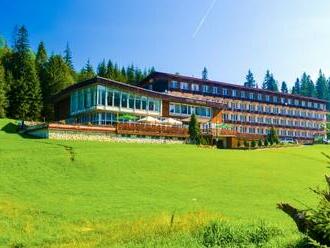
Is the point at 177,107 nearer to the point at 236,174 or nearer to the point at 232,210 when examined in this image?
the point at 236,174

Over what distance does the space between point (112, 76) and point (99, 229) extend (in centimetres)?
11017

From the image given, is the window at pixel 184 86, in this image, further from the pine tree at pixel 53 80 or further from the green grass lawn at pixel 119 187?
the green grass lawn at pixel 119 187

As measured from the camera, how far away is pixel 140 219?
2217 centimetres

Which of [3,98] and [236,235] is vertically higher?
[3,98]

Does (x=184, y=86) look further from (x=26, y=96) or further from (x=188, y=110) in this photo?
(x=26, y=96)

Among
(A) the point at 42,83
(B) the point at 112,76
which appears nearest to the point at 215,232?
(A) the point at 42,83

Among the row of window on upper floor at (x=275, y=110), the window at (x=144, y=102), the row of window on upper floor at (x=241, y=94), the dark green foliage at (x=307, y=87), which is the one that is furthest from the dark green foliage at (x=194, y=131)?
the dark green foliage at (x=307, y=87)

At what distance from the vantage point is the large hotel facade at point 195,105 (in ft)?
244

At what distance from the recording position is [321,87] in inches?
6865

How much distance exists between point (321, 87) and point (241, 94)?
231 ft

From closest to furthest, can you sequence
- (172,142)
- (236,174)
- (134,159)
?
(236,174), (134,159), (172,142)

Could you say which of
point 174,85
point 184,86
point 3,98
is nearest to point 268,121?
point 184,86

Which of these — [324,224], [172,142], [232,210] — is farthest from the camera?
[172,142]

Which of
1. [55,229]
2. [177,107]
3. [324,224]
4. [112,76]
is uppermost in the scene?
[112,76]
